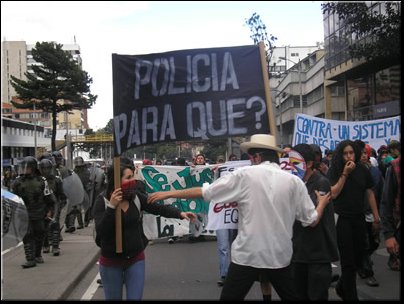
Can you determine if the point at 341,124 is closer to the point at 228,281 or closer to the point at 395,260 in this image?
the point at 395,260

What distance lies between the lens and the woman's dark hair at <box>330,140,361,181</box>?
5.93m

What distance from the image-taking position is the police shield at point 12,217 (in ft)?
14.6

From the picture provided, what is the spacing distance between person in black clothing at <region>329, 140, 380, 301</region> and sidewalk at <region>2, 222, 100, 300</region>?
349 centimetres

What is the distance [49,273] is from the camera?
8234 mm

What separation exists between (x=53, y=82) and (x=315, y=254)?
55.2 m

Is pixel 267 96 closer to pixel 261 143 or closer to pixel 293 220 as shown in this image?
pixel 261 143

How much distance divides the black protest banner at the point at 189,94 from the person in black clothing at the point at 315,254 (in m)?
0.98

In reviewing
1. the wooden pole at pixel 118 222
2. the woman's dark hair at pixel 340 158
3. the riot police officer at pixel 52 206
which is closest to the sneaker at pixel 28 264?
the riot police officer at pixel 52 206

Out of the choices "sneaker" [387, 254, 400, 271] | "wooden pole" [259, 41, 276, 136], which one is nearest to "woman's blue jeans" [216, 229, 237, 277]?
"sneaker" [387, 254, 400, 271]

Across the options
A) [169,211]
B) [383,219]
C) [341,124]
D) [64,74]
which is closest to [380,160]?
[341,124]

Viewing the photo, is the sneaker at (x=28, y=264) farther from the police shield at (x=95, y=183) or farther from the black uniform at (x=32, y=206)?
the police shield at (x=95, y=183)

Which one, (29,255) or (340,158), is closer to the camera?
(340,158)

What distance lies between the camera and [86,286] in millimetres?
7816

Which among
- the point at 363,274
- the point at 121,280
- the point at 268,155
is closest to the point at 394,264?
the point at 363,274
